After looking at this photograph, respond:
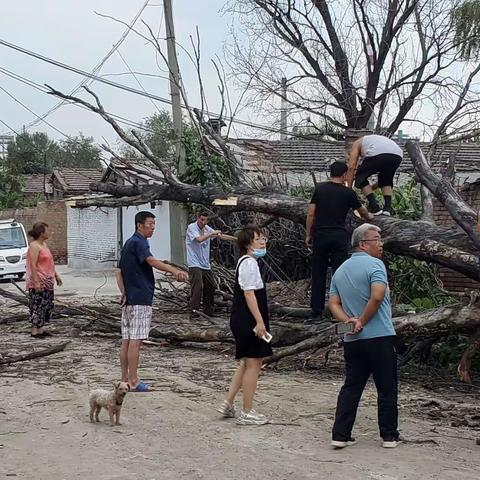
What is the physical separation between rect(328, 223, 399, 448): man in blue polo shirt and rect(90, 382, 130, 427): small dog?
172cm

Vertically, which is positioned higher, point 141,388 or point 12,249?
point 12,249

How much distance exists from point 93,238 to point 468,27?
53.1 ft

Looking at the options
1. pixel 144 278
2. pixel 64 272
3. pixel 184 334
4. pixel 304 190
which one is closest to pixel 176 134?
pixel 304 190

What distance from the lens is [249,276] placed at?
6445 mm

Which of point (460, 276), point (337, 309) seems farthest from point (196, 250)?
point (337, 309)

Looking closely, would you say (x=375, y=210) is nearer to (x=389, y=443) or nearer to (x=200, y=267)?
(x=200, y=267)

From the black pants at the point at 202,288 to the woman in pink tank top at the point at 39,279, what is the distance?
206 cm

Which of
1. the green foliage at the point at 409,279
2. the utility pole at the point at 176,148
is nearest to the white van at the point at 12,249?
the utility pole at the point at 176,148

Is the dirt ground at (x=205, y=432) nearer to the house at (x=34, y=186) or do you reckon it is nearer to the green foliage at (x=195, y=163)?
the green foliage at (x=195, y=163)

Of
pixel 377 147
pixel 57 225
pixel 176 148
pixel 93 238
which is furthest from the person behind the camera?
pixel 57 225

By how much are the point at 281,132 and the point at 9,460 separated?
779 inches

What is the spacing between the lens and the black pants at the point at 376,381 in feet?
19.0

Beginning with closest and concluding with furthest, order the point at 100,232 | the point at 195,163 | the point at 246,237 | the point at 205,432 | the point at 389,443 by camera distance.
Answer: the point at 389,443
the point at 205,432
the point at 246,237
the point at 195,163
the point at 100,232

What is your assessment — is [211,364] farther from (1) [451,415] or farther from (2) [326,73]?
(2) [326,73]
